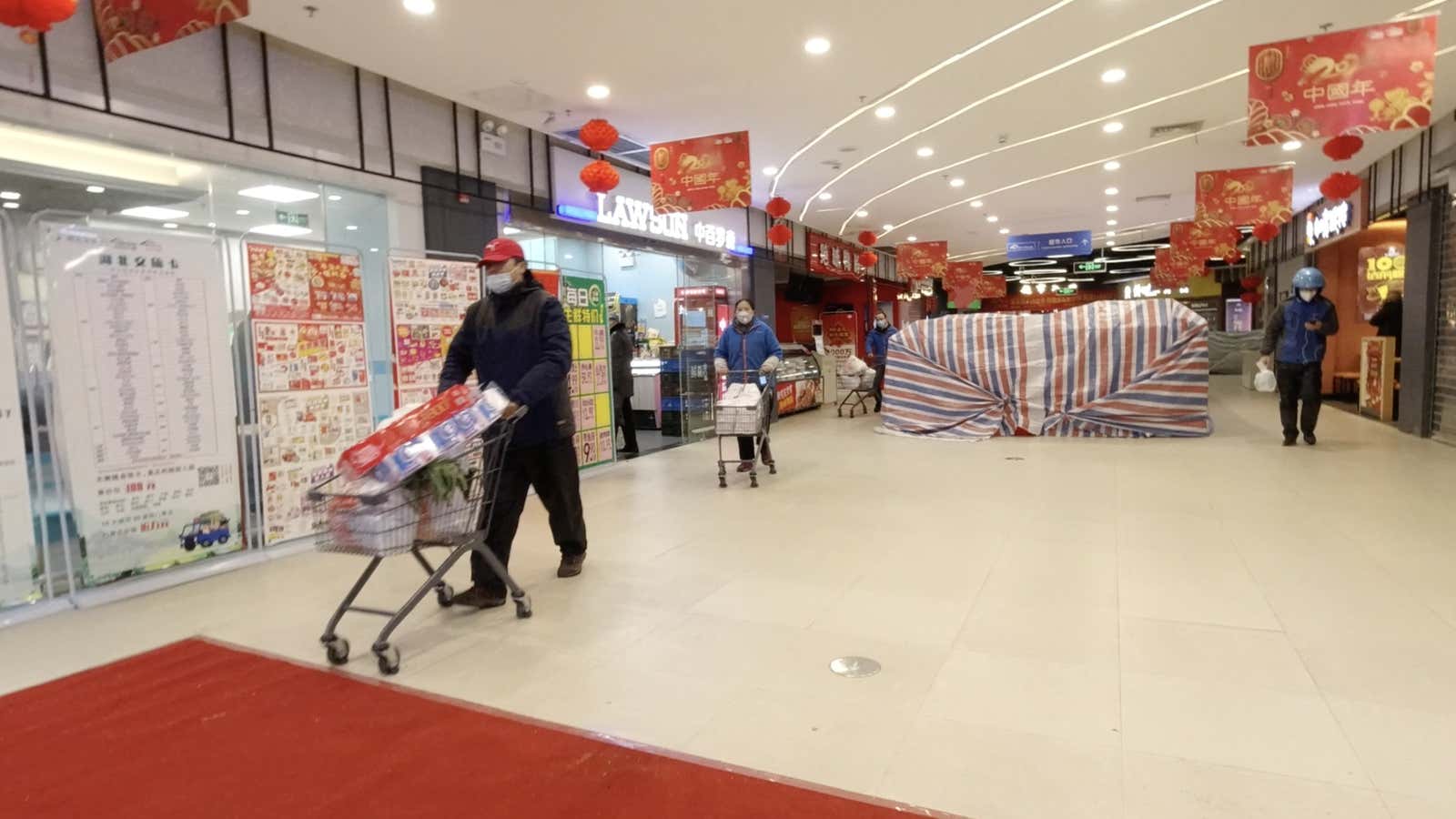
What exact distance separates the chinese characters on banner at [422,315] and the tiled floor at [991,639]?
1.42 m

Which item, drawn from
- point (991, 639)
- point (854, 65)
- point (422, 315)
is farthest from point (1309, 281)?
point (422, 315)

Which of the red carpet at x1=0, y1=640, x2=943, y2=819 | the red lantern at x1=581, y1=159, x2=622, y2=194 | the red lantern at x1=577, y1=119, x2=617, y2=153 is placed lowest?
the red carpet at x1=0, y1=640, x2=943, y2=819

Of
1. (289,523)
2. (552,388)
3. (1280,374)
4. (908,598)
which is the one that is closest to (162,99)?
(289,523)

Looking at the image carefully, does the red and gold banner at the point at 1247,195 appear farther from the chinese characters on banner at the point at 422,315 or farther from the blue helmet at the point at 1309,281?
the chinese characters on banner at the point at 422,315

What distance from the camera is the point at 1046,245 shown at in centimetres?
1655

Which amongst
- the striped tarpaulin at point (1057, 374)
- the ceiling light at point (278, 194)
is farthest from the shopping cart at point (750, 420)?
the ceiling light at point (278, 194)

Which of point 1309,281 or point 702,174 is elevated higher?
point 702,174

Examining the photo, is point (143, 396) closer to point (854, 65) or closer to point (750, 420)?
point (750, 420)

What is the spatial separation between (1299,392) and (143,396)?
9492 millimetres

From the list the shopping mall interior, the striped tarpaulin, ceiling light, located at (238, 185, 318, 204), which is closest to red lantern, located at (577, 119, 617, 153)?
the shopping mall interior

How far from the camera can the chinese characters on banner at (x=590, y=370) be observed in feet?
23.4

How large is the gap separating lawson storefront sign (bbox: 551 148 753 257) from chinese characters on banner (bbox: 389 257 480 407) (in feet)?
8.67

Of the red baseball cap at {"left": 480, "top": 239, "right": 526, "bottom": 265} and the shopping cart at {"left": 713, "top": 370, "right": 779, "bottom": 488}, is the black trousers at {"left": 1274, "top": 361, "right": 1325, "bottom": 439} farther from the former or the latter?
the red baseball cap at {"left": 480, "top": 239, "right": 526, "bottom": 265}

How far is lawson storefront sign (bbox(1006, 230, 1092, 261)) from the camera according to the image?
54.0ft
